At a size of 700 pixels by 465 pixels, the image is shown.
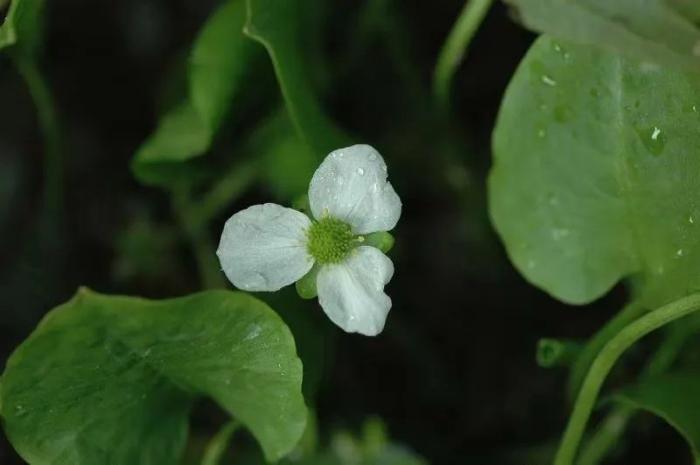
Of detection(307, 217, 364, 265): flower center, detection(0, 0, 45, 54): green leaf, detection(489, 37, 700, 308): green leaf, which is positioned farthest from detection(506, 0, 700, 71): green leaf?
detection(0, 0, 45, 54): green leaf

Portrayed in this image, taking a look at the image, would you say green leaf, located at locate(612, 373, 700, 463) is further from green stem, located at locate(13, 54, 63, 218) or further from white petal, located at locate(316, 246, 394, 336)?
green stem, located at locate(13, 54, 63, 218)

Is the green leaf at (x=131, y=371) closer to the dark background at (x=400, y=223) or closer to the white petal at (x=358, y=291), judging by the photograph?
the white petal at (x=358, y=291)

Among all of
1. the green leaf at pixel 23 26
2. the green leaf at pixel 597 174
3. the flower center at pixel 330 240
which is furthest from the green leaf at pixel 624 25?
the green leaf at pixel 23 26

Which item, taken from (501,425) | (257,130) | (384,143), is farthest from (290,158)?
(501,425)

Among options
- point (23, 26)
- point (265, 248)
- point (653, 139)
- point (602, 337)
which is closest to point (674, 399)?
point (602, 337)

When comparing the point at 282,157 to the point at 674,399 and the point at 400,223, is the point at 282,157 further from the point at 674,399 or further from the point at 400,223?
the point at 674,399

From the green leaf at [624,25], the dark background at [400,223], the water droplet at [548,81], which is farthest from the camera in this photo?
the dark background at [400,223]

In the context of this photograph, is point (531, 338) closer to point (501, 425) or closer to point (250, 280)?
point (501, 425)
